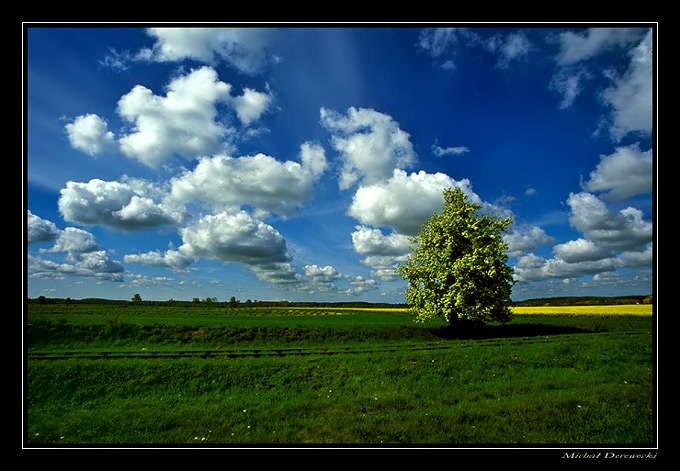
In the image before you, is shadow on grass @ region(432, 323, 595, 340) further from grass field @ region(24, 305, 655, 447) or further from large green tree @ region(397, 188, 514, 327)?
grass field @ region(24, 305, 655, 447)

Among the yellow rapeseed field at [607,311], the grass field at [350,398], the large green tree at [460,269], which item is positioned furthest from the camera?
the yellow rapeseed field at [607,311]

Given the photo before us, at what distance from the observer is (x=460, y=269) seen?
982 inches

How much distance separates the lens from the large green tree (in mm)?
24797

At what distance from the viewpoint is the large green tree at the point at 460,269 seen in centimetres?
2480

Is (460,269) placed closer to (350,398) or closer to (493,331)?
(493,331)

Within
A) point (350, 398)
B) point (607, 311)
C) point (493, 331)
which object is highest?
point (350, 398)

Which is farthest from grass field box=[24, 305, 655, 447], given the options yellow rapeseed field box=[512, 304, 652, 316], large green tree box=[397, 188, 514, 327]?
yellow rapeseed field box=[512, 304, 652, 316]

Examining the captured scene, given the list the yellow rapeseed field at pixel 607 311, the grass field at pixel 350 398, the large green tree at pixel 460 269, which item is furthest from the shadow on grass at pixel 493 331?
the yellow rapeseed field at pixel 607 311

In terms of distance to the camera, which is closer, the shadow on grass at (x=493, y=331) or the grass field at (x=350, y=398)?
the grass field at (x=350, y=398)

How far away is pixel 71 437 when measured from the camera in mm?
7934

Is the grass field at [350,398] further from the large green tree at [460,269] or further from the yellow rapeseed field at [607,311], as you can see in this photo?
the yellow rapeseed field at [607,311]

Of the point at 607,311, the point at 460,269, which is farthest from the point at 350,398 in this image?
the point at 607,311
